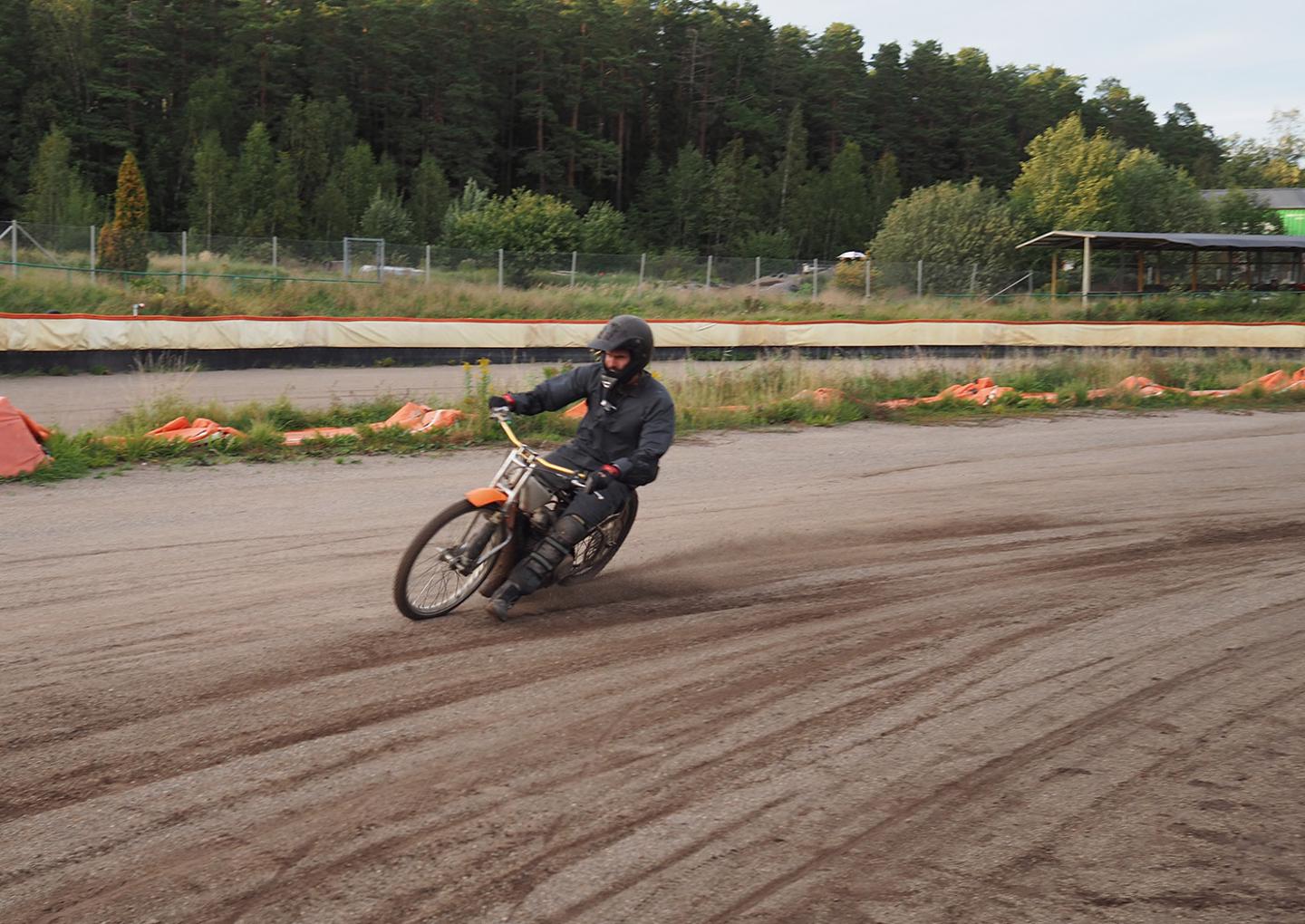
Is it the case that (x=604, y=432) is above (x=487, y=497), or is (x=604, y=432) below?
above

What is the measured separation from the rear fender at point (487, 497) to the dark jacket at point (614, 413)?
685mm

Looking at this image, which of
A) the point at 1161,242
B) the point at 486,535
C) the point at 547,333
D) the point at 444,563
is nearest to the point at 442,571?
the point at 444,563

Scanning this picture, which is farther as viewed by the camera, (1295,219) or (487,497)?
(1295,219)

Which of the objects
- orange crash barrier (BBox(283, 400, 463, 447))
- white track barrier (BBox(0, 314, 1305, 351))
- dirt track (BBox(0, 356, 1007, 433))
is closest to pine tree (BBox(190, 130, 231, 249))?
white track barrier (BBox(0, 314, 1305, 351))

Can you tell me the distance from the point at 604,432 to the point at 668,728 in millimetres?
2626

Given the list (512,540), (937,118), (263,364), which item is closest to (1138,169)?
(937,118)

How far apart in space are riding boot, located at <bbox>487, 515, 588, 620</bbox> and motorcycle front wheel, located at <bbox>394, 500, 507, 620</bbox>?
22cm

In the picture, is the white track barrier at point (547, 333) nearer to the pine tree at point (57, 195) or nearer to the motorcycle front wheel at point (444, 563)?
the motorcycle front wheel at point (444, 563)

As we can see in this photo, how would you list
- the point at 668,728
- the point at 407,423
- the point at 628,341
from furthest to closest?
the point at 407,423
the point at 628,341
the point at 668,728

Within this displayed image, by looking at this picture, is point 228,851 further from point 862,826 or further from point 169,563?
point 169,563

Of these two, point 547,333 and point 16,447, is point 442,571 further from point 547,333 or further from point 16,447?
point 547,333

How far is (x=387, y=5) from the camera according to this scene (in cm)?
9881

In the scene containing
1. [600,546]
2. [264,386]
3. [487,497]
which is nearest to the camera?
[487,497]

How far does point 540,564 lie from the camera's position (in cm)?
712
